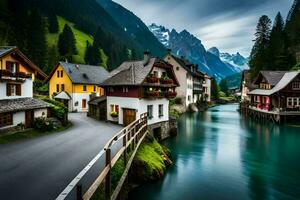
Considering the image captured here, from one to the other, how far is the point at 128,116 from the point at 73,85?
20.5 meters

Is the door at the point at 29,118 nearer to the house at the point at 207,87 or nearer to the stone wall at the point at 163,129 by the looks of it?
the stone wall at the point at 163,129

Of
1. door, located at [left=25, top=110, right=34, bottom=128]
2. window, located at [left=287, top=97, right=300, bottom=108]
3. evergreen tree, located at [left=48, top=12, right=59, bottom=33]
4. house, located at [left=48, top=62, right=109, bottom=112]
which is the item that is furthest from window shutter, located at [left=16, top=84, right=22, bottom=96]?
evergreen tree, located at [left=48, top=12, right=59, bottom=33]

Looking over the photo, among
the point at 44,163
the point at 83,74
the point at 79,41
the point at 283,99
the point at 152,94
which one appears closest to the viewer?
the point at 44,163

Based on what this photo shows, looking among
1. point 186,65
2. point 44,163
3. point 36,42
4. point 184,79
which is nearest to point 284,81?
point 184,79

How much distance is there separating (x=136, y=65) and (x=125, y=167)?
783 inches

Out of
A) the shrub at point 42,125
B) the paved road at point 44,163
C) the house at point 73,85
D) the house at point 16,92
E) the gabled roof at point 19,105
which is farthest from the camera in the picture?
the house at point 73,85

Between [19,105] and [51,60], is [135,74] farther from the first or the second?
[51,60]

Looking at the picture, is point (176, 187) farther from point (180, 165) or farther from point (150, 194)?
point (180, 165)

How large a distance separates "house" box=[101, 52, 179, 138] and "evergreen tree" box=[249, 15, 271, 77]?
4893cm

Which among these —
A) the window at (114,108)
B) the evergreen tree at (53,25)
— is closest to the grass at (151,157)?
the window at (114,108)

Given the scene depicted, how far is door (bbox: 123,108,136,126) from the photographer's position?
28.1 meters

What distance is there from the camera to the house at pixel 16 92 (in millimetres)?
22438

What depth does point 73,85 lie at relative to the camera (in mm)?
44812

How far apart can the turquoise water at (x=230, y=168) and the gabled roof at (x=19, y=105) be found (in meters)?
14.4
